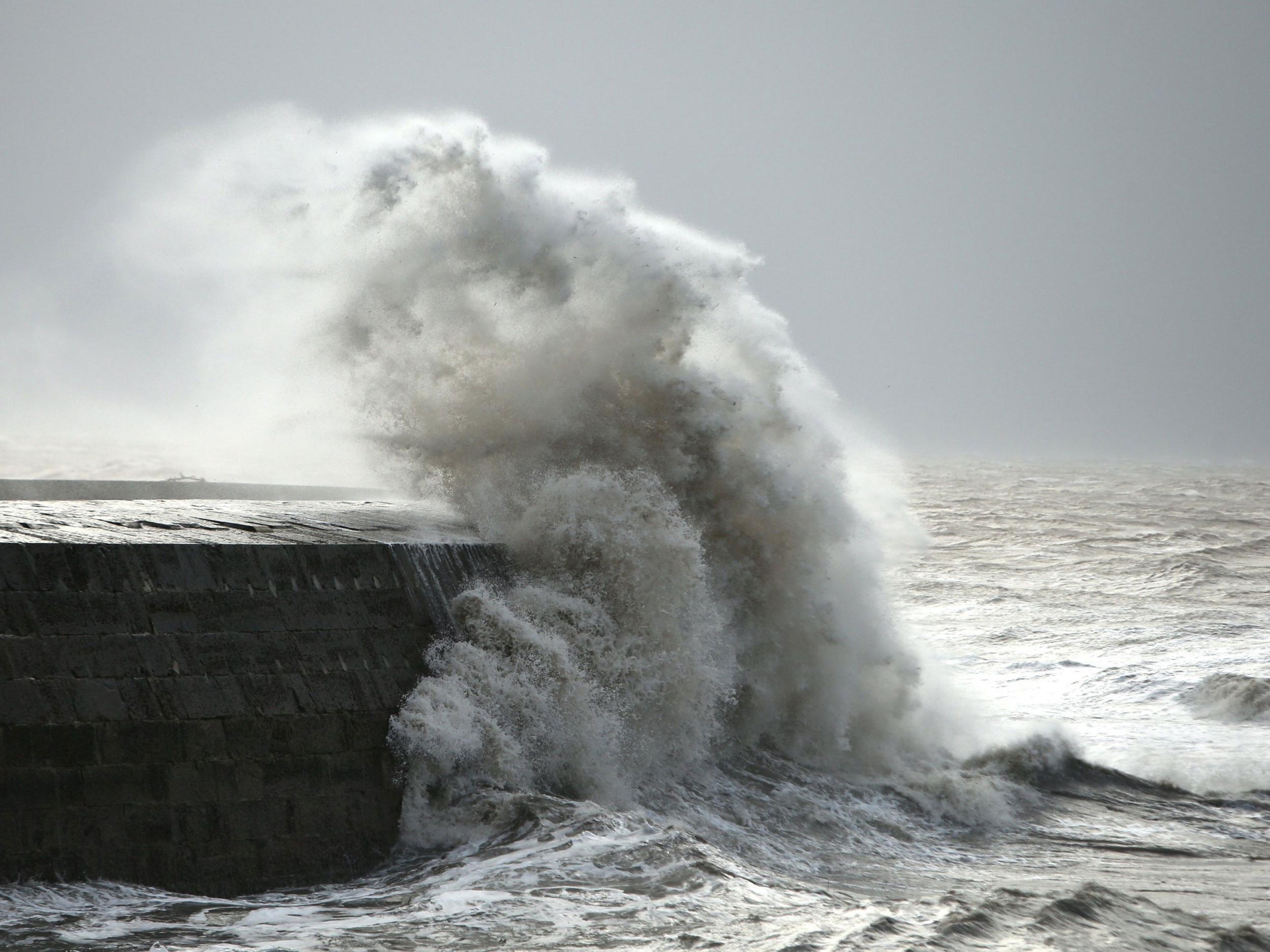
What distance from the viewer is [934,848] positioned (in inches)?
328

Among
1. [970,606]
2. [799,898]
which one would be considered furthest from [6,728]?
[970,606]

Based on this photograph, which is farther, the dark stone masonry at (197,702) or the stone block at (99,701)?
the stone block at (99,701)

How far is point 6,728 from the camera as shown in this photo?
219 inches

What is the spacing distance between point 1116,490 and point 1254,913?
37.4 metres

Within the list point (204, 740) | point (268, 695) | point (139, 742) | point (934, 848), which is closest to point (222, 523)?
point (268, 695)

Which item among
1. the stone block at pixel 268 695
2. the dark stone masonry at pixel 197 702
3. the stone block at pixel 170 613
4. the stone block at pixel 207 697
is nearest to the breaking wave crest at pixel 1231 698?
the dark stone masonry at pixel 197 702

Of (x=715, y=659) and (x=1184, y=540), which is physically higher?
(x=1184, y=540)

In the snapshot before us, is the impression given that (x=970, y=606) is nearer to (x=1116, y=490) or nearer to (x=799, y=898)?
(x=799, y=898)

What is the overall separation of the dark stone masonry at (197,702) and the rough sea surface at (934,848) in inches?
9.1

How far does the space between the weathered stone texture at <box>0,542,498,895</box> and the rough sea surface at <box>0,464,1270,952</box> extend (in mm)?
229

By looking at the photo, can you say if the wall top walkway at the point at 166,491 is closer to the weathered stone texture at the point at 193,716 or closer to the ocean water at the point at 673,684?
the ocean water at the point at 673,684

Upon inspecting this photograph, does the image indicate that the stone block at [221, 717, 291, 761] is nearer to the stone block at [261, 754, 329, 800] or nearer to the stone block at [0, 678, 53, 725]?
the stone block at [261, 754, 329, 800]

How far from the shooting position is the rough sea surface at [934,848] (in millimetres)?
5508

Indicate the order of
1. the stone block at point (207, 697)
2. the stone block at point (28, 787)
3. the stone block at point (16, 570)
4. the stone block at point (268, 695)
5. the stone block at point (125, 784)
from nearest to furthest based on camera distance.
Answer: the stone block at point (28, 787), the stone block at point (125, 784), the stone block at point (16, 570), the stone block at point (207, 697), the stone block at point (268, 695)
